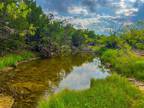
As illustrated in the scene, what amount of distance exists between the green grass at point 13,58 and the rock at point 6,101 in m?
22.6

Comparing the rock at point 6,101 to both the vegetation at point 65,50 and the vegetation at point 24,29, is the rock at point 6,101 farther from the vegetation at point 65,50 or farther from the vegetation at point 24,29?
the vegetation at point 24,29

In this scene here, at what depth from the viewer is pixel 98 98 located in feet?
76.0

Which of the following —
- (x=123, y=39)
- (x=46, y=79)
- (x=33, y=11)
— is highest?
(x=33, y=11)

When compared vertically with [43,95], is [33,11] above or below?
above

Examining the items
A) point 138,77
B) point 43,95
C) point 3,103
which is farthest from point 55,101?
point 138,77

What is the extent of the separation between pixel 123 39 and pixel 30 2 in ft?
147

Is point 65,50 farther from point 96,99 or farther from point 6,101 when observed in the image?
point 96,99

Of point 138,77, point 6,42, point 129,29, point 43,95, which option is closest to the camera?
point 43,95

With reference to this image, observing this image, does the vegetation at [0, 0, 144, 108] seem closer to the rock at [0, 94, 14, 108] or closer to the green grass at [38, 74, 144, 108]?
the green grass at [38, 74, 144, 108]

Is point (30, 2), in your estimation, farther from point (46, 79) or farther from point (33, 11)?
point (46, 79)

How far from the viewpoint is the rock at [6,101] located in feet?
87.7

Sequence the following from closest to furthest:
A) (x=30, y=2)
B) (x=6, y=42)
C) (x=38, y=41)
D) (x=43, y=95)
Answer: (x=43, y=95), (x=6, y=42), (x=38, y=41), (x=30, y=2)

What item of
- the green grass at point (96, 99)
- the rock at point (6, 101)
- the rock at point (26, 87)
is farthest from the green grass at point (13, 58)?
the green grass at point (96, 99)

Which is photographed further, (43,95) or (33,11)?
(33,11)
